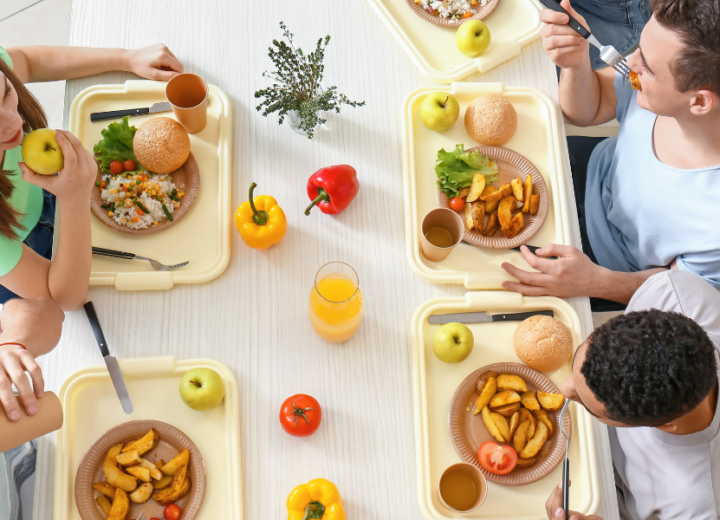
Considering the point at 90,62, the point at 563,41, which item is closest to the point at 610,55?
the point at 563,41

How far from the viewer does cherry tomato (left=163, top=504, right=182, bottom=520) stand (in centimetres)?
97

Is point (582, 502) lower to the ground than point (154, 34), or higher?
lower

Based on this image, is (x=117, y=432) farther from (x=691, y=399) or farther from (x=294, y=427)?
(x=691, y=399)

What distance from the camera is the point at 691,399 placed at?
829mm

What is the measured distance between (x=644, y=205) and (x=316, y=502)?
102 centimetres

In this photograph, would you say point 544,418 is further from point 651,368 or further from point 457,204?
point 457,204

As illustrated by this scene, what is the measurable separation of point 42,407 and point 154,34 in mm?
959

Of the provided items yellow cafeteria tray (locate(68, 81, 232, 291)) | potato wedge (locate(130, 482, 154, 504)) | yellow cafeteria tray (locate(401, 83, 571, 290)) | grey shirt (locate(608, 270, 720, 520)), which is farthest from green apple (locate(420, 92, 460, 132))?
potato wedge (locate(130, 482, 154, 504))

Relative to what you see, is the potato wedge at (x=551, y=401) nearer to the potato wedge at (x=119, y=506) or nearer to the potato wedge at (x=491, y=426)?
the potato wedge at (x=491, y=426)

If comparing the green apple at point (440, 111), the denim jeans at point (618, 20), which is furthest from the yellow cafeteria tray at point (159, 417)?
the denim jeans at point (618, 20)

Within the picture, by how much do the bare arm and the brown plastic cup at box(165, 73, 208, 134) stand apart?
4.0 inches

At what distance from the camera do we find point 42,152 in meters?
0.95

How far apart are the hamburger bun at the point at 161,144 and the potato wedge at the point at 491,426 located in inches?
33.7

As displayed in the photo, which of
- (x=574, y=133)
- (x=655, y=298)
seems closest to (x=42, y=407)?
(x=655, y=298)
